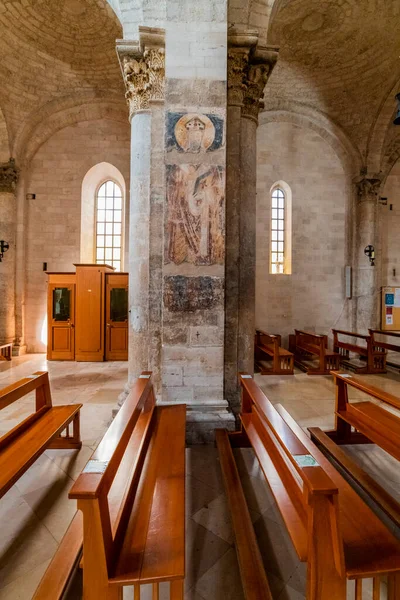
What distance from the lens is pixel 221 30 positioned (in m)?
3.37

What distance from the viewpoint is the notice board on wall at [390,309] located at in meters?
9.70

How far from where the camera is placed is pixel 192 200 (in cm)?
330

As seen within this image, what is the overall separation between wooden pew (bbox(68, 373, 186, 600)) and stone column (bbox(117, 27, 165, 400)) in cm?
164

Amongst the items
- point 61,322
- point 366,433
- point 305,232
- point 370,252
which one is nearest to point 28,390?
point 366,433

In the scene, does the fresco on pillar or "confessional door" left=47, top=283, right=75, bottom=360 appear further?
"confessional door" left=47, top=283, right=75, bottom=360

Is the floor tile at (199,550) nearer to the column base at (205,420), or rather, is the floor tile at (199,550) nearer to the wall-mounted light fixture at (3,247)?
the column base at (205,420)

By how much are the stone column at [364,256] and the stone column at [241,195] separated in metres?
6.53

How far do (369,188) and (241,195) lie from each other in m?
7.10

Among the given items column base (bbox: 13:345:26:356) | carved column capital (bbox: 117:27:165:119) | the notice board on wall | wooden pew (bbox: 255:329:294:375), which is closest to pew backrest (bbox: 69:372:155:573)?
carved column capital (bbox: 117:27:165:119)

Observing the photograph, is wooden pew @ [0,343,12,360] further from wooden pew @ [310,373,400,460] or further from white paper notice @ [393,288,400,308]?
white paper notice @ [393,288,400,308]

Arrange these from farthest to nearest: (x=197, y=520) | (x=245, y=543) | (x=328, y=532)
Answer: (x=197, y=520), (x=245, y=543), (x=328, y=532)

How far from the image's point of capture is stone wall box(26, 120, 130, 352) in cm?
910

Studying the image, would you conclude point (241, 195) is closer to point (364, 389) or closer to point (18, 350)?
point (364, 389)

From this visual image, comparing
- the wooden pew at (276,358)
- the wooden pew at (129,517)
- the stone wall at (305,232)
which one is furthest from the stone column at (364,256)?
the wooden pew at (129,517)
